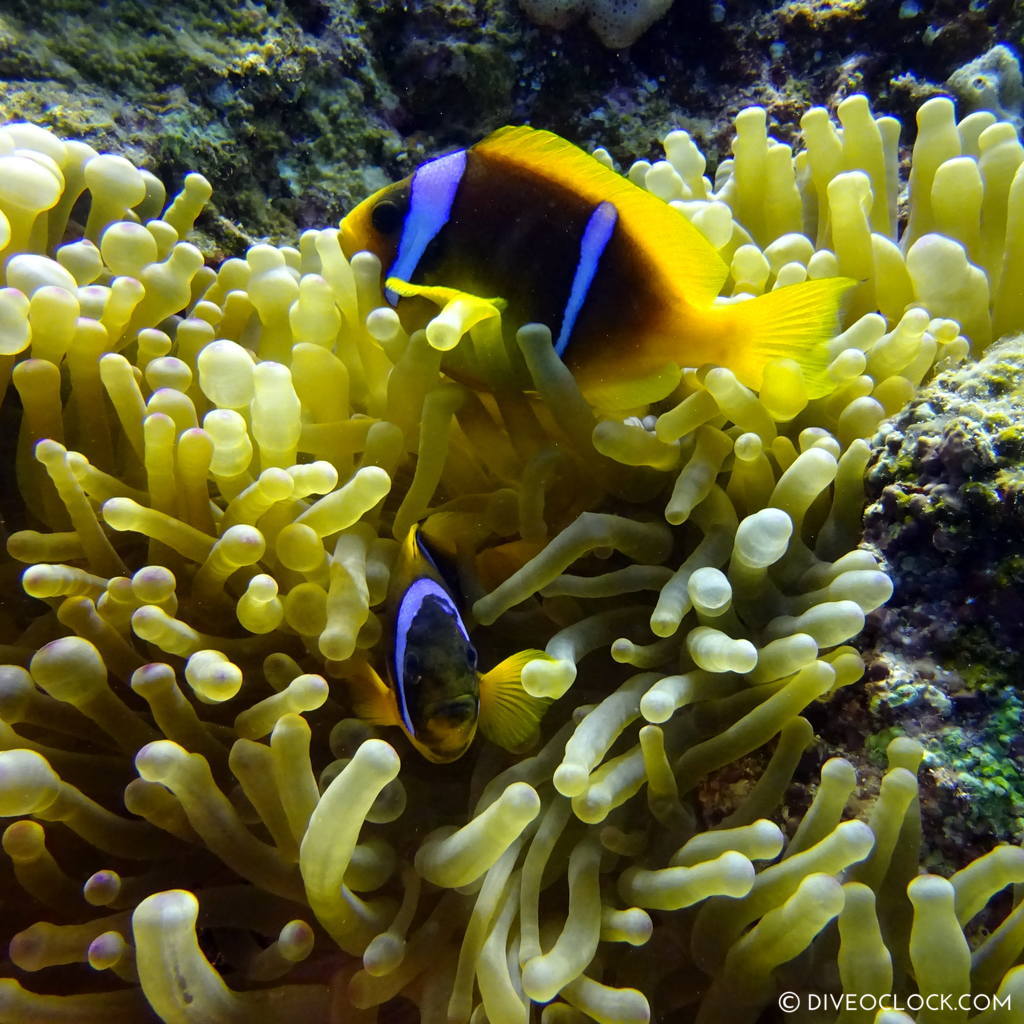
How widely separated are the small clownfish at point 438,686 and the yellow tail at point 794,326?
51 centimetres

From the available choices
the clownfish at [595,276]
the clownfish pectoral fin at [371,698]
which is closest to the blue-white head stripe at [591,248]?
the clownfish at [595,276]

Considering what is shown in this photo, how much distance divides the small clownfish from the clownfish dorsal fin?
0.54m

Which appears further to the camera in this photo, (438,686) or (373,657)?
(373,657)

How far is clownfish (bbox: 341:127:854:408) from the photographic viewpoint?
1108mm

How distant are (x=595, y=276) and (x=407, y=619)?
54 centimetres

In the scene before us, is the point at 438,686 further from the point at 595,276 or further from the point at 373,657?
the point at 595,276

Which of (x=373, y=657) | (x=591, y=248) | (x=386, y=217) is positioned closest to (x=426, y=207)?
(x=386, y=217)

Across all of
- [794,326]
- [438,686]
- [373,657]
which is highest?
[794,326]

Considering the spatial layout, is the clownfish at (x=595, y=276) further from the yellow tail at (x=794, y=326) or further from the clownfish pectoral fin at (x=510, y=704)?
the clownfish pectoral fin at (x=510, y=704)

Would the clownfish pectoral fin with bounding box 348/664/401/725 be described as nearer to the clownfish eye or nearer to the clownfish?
the clownfish

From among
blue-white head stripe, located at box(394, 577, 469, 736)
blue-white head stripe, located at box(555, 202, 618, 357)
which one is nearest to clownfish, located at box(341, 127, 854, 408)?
blue-white head stripe, located at box(555, 202, 618, 357)

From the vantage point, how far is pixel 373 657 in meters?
1.14

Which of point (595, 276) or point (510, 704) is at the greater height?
point (595, 276)

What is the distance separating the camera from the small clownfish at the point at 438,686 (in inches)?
38.0
